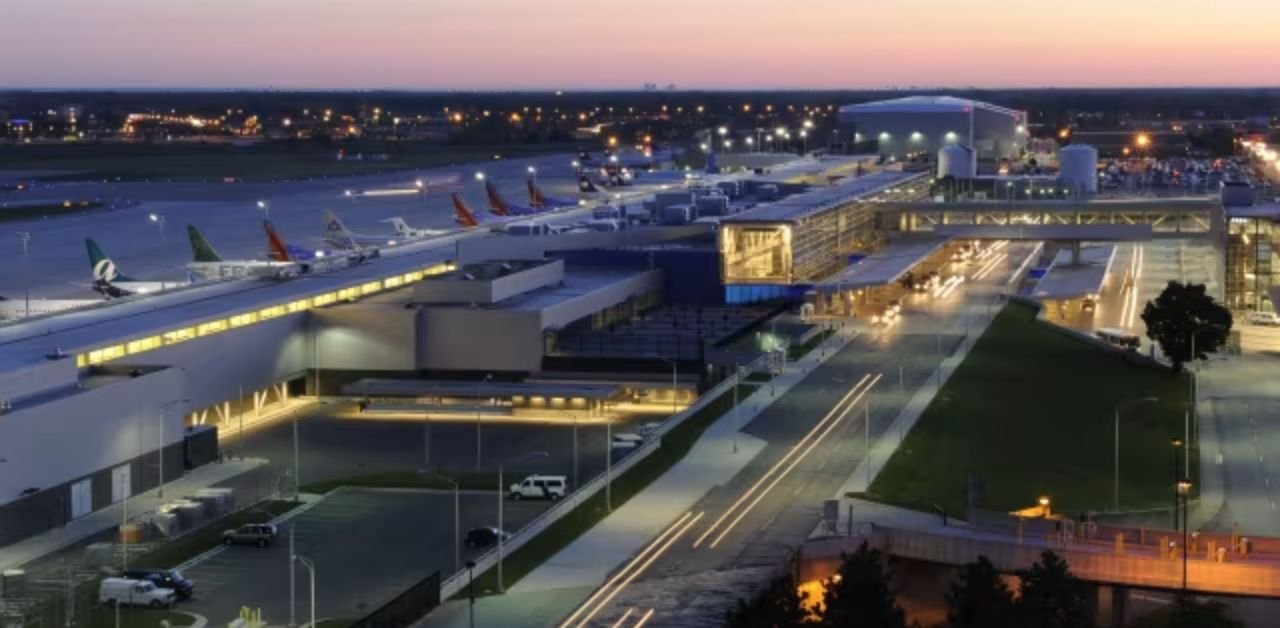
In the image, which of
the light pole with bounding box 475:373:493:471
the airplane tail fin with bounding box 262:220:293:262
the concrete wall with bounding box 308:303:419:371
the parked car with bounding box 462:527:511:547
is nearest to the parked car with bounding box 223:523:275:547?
the parked car with bounding box 462:527:511:547

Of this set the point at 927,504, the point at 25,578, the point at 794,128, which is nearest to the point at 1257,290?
the point at 927,504

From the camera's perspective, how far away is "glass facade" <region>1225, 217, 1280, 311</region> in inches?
2415

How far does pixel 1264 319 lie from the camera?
196ft

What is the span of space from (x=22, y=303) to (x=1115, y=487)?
1335 inches

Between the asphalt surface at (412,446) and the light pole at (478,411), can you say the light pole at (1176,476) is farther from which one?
the light pole at (478,411)

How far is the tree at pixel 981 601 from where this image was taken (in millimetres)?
23609

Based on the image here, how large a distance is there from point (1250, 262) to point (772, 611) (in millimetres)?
42990

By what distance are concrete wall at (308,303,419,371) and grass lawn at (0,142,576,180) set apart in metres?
82.9

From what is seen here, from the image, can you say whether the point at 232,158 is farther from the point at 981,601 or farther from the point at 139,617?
the point at 981,601

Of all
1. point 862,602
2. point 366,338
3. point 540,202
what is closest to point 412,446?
point 366,338

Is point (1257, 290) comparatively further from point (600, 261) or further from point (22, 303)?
point (22, 303)

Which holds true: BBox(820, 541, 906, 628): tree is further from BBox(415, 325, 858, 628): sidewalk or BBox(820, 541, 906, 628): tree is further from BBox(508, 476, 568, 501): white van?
BBox(508, 476, 568, 501): white van

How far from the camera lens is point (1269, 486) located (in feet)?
116

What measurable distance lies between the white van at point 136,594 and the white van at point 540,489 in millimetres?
8703
